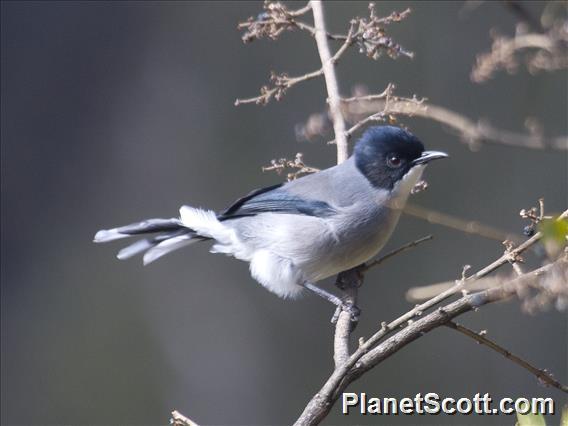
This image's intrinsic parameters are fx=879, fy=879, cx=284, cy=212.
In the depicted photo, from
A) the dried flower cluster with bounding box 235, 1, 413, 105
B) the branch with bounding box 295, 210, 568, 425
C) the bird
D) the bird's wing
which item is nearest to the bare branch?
the branch with bounding box 295, 210, 568, 425

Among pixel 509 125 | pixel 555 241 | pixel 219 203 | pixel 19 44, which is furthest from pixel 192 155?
pixel 555 241

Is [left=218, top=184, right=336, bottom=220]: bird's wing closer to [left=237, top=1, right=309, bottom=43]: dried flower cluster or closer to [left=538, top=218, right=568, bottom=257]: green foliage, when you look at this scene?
[left=237, top=1, right=309, bottom=43]: dried flower cluster

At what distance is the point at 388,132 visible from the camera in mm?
2869

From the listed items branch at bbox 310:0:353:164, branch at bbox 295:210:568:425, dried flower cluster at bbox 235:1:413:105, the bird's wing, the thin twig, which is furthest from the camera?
the bird's wing

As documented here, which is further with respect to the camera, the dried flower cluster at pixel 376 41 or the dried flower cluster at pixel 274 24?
the dried flower cluster at pixel 274 24

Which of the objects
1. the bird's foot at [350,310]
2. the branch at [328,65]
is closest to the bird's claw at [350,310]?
the bird's foot at [350,310]

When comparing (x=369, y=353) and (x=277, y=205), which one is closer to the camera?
(x=369, y=353)

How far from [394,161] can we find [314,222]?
0.35m

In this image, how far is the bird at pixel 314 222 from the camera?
291 cm

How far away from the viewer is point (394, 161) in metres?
2.92

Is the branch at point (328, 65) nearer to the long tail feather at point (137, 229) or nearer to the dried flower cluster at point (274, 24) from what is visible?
the dried flower cluster at point (274, 24)

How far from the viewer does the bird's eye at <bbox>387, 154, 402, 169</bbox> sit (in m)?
2.92

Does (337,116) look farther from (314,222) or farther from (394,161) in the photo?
(314,222)

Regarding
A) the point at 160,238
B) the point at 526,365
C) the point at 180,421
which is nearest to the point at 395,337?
the point at 526,365
